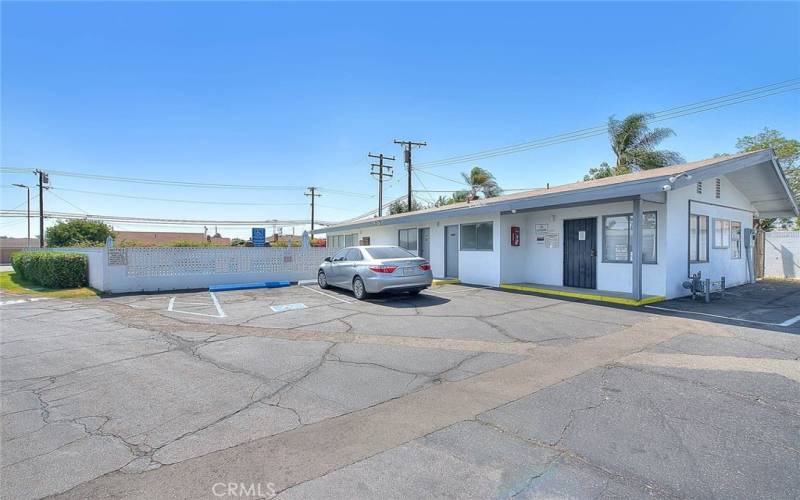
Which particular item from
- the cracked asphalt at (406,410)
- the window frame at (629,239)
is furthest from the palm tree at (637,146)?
the cracked asphalt at (406,410)

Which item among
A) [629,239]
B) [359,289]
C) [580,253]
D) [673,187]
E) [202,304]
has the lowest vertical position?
[202,304]

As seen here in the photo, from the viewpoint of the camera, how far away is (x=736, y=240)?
14555 mm

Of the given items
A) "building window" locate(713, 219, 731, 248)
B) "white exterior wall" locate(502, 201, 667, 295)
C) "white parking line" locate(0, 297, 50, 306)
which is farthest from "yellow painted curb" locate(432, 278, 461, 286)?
"white parking line" locate(0, 297, 50, 306)

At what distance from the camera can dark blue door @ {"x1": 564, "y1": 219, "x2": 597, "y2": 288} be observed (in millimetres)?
12102

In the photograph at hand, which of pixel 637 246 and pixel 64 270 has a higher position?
pixel 637 246

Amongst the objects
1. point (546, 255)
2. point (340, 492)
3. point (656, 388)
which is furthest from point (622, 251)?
point (340, 492)

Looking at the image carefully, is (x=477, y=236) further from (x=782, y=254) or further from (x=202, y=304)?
(x=782, y=254)

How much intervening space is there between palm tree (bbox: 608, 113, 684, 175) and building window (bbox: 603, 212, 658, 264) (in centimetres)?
1502

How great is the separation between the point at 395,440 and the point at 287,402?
1.40 metres

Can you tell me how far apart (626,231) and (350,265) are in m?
7.90

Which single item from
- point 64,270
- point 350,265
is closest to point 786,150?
point 350,265

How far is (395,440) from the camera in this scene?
11.1ft

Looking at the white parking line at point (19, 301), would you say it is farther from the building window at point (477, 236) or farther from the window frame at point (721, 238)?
the window frame at point (721, 238)

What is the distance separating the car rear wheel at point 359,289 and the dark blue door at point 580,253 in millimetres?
6645
